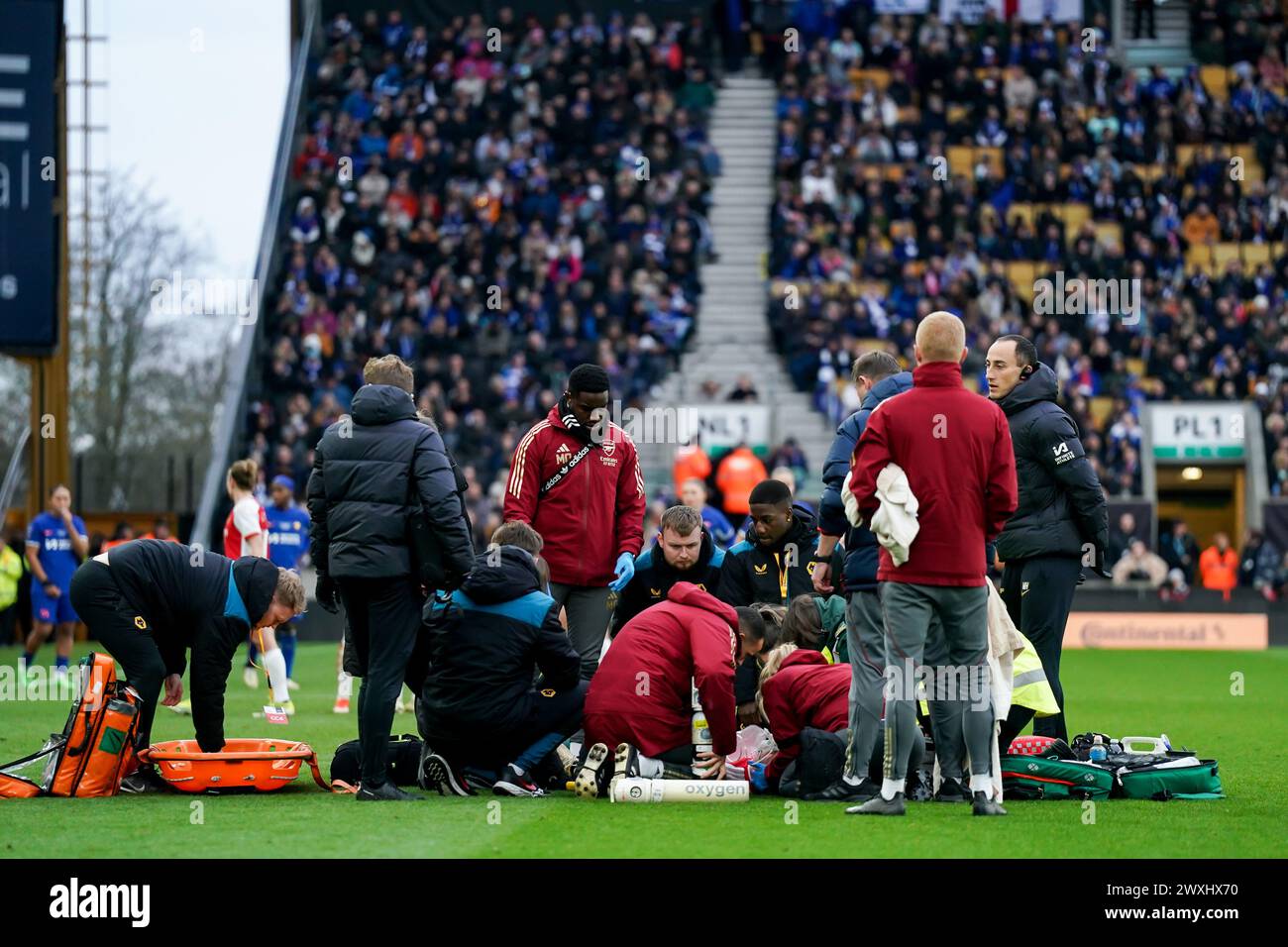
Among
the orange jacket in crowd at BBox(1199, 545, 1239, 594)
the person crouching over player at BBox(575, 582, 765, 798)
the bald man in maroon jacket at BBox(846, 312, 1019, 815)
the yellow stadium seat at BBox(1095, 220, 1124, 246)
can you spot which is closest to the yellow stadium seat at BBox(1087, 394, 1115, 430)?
the orange jacket in crowd at BBox(1199, 545, 1239, 594)

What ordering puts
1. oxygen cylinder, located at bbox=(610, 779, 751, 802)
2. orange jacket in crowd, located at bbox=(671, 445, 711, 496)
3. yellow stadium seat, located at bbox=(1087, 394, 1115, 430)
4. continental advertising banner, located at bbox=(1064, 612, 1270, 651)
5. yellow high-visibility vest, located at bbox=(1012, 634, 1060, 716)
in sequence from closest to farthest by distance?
1. oxygen cylinder, located at bbox=(610, 779, 751, 802)
2. yellow high-visibility vest, located at bbox=(1012, 634, 1060, 716)
3. continental advertising banner, located at bbox=(1064, 612, 1270, 651)
4. orange jacket in crowd, located at bbox=(671, 445, 711, 496)
5. yellow stadium seat, located at bbox=(1087, 394, 1115, 430)

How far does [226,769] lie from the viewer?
9.86 meters

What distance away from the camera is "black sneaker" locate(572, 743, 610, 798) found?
31.2ft

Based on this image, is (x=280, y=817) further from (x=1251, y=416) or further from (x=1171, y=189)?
(x=1171, y=189)

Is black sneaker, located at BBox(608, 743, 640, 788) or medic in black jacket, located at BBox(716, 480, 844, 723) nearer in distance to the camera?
black sneaker, located at BBox(608, 743, 640, 788)

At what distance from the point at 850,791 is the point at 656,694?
1.08m

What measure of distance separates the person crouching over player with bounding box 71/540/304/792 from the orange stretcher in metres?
0.08

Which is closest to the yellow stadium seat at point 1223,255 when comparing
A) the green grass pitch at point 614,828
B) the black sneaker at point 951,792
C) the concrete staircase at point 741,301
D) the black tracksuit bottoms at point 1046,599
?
the concrete staircase at point 741,301

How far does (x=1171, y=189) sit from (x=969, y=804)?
2819 cm

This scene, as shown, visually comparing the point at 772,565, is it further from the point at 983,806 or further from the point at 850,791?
the point at 983,806

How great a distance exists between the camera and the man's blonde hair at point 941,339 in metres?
8.63

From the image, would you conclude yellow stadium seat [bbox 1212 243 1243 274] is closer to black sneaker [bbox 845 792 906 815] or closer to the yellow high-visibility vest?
the yellow high-visibility vest
